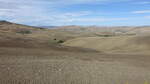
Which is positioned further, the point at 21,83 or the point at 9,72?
the point at 9,72

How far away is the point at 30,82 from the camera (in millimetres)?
8336

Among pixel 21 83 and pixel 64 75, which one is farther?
pixel 64 75

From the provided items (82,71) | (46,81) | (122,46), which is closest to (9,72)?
(46,81)

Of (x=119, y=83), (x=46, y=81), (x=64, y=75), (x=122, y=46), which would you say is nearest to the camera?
(x=46, y=81)

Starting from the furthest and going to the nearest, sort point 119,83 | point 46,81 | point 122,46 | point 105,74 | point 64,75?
point 122,46
point 105,74
point 64,75
point 119,83
point 46,81

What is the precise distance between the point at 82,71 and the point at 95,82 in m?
2.01

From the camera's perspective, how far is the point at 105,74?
10.7 meters

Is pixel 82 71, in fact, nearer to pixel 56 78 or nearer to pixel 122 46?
pixel 56 78

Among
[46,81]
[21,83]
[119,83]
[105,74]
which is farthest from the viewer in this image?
[105,74]

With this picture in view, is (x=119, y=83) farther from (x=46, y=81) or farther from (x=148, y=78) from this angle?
(x=46, y=81)

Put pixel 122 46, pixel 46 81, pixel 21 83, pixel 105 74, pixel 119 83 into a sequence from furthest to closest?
1. pixel 122 46
2. pixel 105 74
3. pixel 119 83
4. pixel 46 81
5. pixel 21 83

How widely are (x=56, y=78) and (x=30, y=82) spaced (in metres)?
1.27

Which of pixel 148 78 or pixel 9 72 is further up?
pixel 9 72

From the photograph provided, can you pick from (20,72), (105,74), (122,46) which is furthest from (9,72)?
(122,46)
